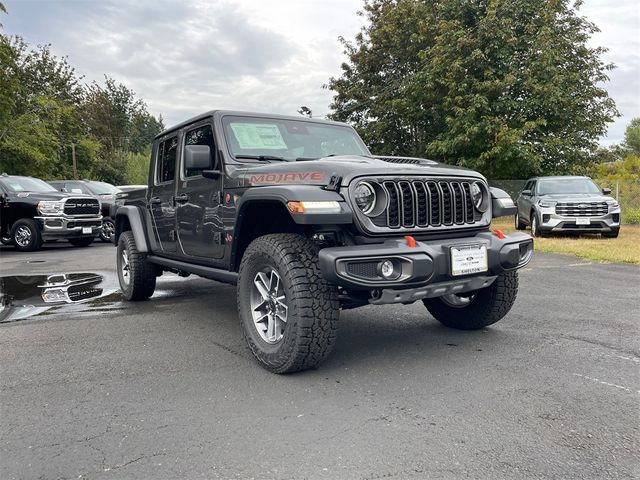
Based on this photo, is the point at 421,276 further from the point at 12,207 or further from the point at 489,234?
the point at 12,207

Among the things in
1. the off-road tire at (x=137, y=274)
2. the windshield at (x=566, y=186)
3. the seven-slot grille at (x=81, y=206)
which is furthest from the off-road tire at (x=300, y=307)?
the windshield at (x=566, y=186)

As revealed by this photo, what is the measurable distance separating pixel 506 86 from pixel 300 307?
793 inches

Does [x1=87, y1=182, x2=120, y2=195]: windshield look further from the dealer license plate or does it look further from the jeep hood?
the dealer license plate

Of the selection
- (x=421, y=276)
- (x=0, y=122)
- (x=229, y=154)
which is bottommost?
(x=421, y=276)

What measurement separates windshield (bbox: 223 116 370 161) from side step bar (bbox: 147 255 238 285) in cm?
96

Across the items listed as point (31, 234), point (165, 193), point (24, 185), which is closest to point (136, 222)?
point (165, 193)

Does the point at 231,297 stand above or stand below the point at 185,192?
below

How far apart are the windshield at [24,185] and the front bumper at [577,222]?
1237cm

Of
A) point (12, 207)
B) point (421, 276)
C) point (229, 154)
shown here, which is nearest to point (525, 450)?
point (421, 276)

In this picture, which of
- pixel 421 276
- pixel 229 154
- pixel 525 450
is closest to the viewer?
pixel 525 450

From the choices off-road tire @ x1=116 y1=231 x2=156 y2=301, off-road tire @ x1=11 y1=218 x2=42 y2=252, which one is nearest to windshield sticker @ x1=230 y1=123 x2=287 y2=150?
off-road tire @ x1=116 y1=231 x2=156 y2=301

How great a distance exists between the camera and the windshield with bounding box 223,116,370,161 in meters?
4.36

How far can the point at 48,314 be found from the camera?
538cm

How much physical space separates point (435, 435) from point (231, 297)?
407 cm
